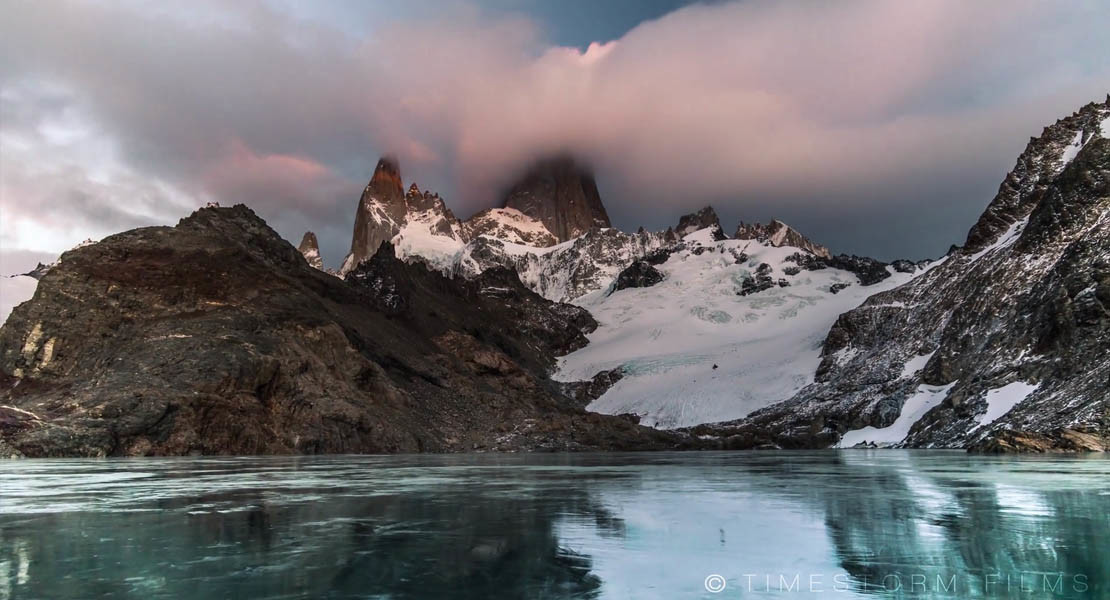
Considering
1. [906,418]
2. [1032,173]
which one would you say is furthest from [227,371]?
[1032,173]

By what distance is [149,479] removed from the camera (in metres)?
40.7

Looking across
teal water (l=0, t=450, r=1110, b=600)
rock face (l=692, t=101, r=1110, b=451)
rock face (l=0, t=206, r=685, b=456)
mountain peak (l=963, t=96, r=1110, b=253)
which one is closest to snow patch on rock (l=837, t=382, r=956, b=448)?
rock face (l=692, t=101, r=1110, b=451)

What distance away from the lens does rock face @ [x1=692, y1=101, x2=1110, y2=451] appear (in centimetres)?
9012

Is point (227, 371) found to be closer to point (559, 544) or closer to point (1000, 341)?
point (559, 544)

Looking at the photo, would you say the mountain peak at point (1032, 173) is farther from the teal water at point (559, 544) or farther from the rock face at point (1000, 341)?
the teal water at point (559, 544)

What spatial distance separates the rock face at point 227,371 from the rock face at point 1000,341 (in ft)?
136

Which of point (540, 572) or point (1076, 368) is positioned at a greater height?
point (1076, 368)

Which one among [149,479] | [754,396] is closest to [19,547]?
[149,479]

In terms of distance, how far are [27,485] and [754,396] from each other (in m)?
179

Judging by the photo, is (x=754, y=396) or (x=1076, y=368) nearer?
(x=1076, y=368)

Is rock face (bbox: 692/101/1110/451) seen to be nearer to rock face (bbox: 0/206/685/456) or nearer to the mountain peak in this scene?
the mountain peak

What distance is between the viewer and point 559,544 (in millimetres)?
16875

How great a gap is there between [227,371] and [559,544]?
87276 mm

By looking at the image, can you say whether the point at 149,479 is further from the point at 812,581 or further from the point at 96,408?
the point at 96,408
